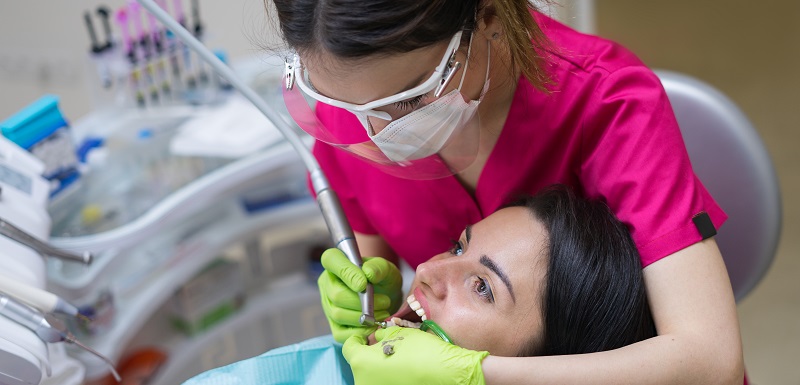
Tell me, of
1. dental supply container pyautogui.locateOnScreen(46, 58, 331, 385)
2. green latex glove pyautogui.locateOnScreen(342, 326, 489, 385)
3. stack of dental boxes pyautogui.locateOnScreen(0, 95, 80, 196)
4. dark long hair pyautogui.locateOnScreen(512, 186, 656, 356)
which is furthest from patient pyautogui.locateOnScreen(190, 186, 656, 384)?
stack of dental boxes pyautogui.locateOnScreen(0, 95, 80, 196)

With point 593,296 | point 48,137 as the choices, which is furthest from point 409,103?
point 48,137

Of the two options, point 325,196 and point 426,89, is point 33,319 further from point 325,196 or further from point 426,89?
point 426,89

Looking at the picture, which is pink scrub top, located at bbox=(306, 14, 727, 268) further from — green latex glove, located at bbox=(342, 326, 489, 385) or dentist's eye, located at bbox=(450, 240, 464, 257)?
green latex glove, located at bbox=(342, 326, 489, 385)

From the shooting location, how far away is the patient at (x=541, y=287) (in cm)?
108

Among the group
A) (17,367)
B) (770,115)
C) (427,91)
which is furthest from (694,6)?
(17,367)

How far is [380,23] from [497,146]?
389mm

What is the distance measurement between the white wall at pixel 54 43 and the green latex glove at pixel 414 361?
1954mm

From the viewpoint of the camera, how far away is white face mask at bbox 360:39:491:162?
1026 mm

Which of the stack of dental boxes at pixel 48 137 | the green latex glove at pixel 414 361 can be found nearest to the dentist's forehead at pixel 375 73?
the green latex glove at pixel 414 361

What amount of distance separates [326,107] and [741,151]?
26.9 inches

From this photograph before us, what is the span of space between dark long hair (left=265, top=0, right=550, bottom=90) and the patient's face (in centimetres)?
28

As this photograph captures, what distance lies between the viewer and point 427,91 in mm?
979

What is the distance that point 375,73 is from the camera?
3.10 feet

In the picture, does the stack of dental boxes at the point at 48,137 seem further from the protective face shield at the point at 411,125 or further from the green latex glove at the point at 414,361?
the green latex glove at the point at 414,361
